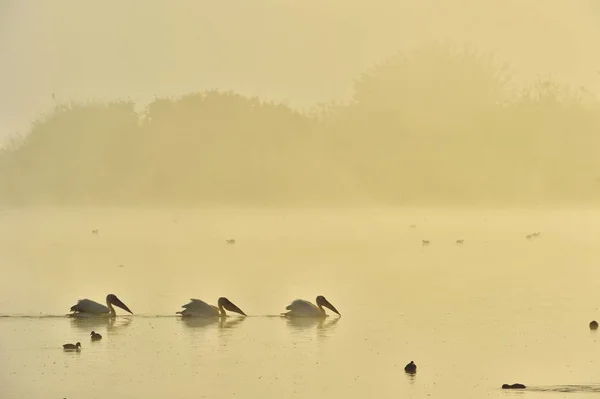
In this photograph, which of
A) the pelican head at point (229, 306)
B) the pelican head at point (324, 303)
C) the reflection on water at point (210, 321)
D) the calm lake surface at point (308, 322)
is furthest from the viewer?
the pelican head at point (324, 303)

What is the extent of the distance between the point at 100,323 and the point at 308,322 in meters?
2.18

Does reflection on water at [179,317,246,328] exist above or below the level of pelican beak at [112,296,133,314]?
below

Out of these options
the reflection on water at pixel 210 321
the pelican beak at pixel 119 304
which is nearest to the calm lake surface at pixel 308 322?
the reflection on water at pixel 210 321

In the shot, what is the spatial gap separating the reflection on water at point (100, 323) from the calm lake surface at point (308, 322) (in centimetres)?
5

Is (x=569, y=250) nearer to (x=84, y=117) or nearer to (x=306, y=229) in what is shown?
(x=306, y=229)

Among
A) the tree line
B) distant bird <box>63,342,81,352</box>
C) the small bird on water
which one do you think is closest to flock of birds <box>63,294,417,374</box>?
distant bird <box>63,342,81,352</box>

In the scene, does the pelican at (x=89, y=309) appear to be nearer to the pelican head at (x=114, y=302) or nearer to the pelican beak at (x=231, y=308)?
the pelican head at (x=114, y=302)

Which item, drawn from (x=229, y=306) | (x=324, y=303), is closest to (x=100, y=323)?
(x=229, y=306)

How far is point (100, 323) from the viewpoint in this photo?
1488 cm

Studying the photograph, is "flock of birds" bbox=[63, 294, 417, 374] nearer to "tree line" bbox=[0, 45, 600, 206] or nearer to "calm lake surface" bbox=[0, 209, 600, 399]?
"calm lake surface" bbox=[0, 209, 600, 399]

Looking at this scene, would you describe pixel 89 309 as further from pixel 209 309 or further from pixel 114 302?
pixel 209 309

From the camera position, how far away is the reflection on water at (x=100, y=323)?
14.5 m

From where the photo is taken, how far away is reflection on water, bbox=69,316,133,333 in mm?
14495

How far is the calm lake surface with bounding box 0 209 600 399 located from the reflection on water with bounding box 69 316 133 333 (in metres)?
0.05
